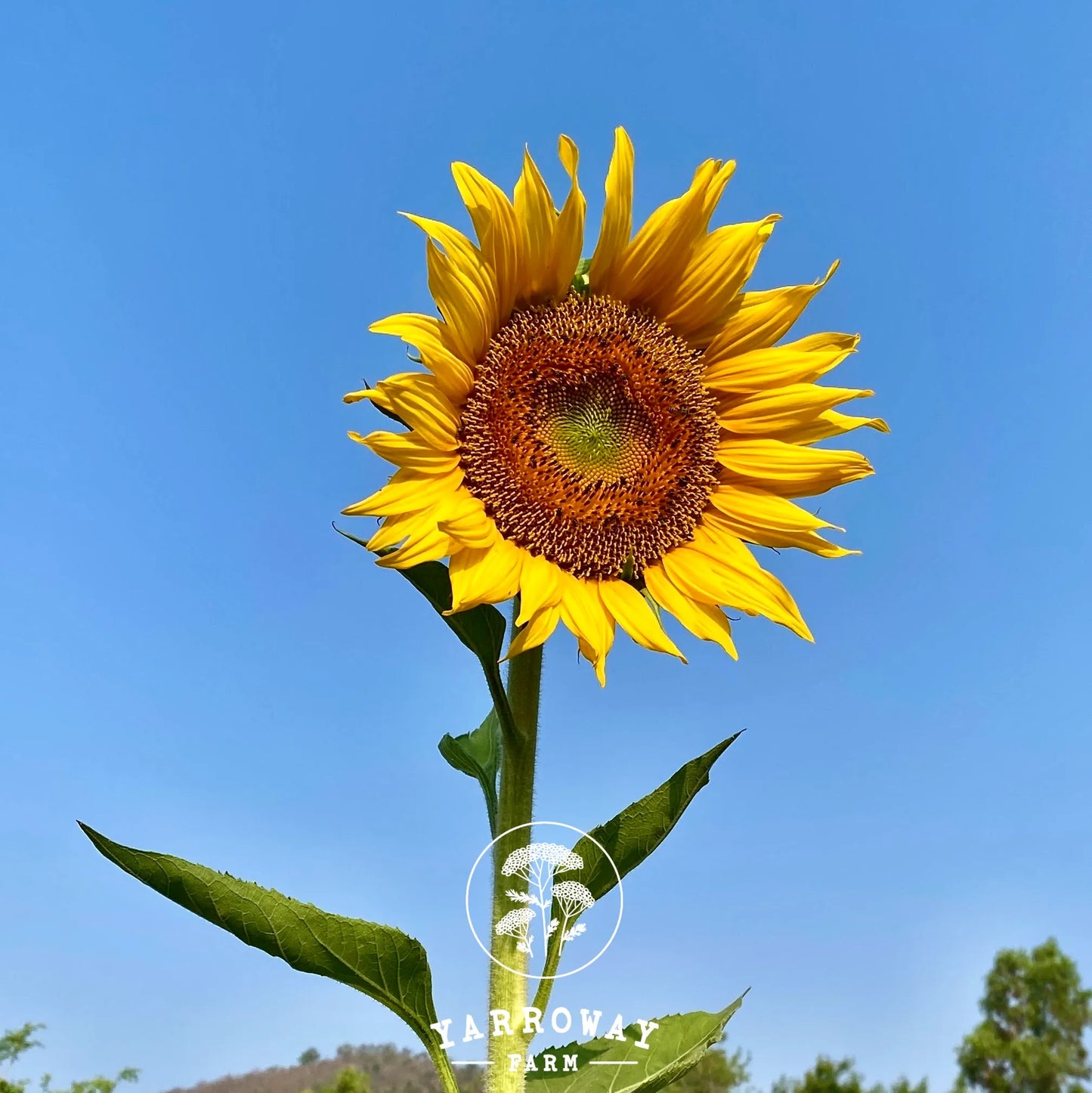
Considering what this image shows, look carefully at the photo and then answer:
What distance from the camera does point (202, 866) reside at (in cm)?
230

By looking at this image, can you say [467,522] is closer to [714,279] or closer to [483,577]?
[483,577]

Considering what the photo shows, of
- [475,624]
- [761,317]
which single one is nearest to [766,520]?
[761,317]

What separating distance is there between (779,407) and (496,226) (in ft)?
3.30

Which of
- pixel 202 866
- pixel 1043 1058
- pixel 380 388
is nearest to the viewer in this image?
pixel 202 866

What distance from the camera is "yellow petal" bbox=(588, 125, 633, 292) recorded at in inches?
111

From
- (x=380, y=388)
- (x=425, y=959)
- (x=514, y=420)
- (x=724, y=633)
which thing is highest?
(x=514, y=420)

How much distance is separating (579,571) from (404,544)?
537mm

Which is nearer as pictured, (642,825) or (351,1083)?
(642,825)

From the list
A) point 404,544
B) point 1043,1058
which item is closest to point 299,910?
point 404,544

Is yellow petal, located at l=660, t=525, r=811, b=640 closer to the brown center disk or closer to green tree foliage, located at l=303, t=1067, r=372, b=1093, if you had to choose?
the brown center disk

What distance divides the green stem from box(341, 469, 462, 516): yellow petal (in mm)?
465

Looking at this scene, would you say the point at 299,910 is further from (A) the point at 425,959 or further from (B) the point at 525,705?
(B) the point at 525,705

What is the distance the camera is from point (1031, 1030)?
30.7m

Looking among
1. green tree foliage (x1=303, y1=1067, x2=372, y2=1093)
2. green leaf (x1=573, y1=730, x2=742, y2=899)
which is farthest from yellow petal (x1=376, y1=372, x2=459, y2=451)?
green tree foliage (x1=303, y1=1067, x2=372, y2=1093)
